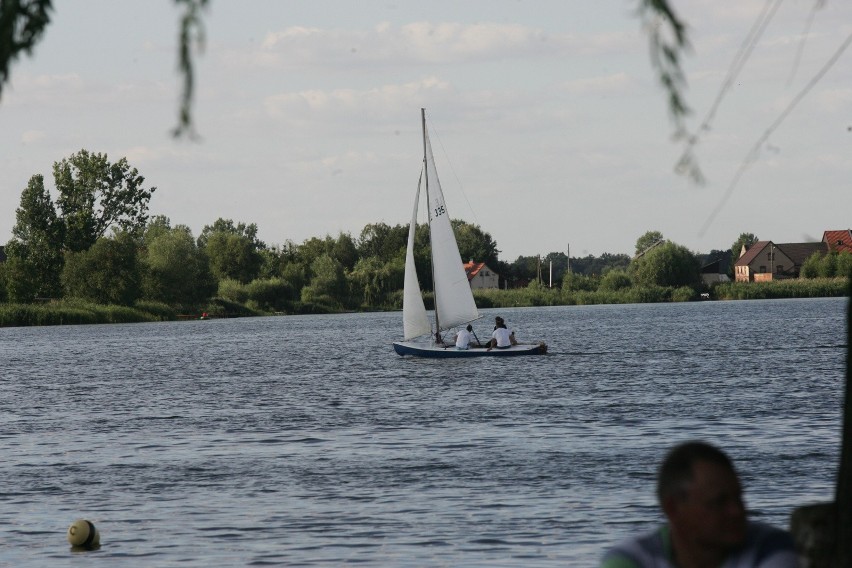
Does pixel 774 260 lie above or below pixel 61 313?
above

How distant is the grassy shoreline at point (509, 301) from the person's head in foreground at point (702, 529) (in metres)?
110

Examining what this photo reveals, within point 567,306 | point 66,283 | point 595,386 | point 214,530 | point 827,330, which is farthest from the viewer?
point 567,306

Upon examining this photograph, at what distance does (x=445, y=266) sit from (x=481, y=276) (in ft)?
466

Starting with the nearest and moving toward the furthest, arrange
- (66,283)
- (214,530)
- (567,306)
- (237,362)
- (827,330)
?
1. (214,530)
2. (237,362)
3. (827,330)
4. (66,283)
5. (567,306)

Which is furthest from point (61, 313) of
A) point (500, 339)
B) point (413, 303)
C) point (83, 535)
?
point (83, 535)

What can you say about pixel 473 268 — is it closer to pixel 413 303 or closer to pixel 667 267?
pixel 667 267

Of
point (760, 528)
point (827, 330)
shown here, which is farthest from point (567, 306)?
point (760, 528)

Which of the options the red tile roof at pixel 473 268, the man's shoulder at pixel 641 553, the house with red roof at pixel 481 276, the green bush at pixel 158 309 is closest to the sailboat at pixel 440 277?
the man's shoulder at pixel 641 553

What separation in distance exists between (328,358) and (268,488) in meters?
41.0

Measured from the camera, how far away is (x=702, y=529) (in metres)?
4.69

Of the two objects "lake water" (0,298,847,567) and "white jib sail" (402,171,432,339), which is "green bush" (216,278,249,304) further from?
"white jib sail" (402,171,432,339)

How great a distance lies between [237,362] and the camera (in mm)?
60344

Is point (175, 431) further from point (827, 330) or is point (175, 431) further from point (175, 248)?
point (175, 248)

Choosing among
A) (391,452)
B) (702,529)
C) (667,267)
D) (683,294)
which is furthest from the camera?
(683,294)
